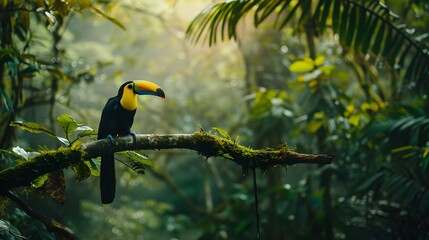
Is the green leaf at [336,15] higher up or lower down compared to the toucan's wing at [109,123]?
higher up

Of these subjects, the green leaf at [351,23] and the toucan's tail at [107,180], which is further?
the green leaf at [351,23]

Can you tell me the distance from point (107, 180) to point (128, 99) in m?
0.55

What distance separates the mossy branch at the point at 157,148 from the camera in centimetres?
202

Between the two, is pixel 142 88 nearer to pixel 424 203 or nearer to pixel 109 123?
pixel 109 123

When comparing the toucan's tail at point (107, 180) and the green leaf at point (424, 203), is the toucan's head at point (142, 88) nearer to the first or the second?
the toucan's tail at point (107, 180)

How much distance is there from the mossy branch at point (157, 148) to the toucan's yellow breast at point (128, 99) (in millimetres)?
416

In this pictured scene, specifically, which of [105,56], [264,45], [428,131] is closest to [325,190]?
[428,131]

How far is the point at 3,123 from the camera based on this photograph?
406 centimetres

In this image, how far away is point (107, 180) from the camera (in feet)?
8.21

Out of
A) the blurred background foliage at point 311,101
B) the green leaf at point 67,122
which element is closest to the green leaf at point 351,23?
the blurred background foliage at point 311,101

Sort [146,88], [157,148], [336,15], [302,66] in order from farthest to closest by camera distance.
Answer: [302,66]
[336,15]
[146,88]
[157,148]

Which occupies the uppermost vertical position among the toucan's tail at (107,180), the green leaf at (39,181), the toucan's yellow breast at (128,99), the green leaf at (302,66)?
the green leaf at (302,66)

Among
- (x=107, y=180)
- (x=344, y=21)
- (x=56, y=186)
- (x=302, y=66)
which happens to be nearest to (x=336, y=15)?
(x=344, y=21)

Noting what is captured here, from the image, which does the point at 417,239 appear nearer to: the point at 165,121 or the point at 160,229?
the point at 165,121
